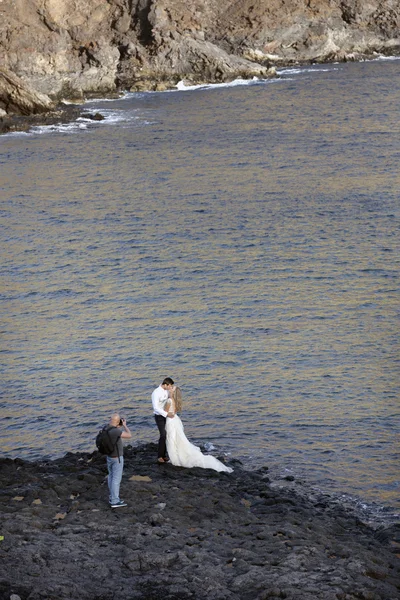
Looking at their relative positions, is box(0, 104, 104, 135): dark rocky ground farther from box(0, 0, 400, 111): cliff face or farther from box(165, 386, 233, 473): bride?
box(165, 386, 233, 473): bride

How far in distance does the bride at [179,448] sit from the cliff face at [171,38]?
7812 centimetres

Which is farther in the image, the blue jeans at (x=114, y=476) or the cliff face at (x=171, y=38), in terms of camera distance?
the cliff face at (x=171, y=38)

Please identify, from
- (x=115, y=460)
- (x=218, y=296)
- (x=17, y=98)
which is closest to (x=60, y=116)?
(x=17, y=98)

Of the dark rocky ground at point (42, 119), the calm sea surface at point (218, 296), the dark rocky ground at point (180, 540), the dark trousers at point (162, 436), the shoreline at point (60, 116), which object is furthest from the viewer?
the shoreline at point (60, 116)

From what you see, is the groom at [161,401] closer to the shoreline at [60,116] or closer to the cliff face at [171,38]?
the shoreline at [60,116]

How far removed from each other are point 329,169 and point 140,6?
58297 millimetres

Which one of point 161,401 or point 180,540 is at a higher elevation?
point 161,401

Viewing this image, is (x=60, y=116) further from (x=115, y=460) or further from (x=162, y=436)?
(x=115, y=460)

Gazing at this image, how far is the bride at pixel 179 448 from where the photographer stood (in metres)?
20.6

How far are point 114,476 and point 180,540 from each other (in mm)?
2044

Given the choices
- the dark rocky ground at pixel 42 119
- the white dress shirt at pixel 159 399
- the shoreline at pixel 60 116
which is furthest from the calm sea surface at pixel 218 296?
the shoreline at pixel 60 116

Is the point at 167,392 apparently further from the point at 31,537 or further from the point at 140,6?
the point at 140,6

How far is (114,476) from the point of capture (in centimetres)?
1847

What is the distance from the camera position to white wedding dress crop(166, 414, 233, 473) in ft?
67.9
